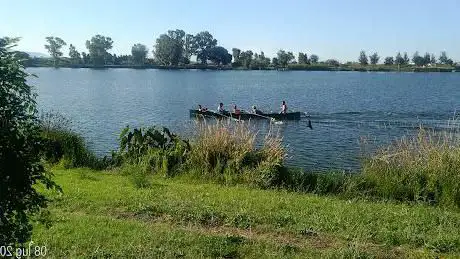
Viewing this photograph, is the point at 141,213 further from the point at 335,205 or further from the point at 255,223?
the point at 335,205

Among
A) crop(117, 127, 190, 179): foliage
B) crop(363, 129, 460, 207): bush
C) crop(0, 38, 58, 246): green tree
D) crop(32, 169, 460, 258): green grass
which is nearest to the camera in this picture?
crop(0, 38, 58, 246): green tree

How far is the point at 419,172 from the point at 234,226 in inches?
236

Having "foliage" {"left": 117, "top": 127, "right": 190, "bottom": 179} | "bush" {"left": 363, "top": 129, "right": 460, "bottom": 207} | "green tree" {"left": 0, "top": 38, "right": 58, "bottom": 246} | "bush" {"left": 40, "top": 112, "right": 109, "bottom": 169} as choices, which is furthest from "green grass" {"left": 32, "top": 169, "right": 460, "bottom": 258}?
"bush" {"left": 40, "top": 112, "right": 109, "bottom": 169}

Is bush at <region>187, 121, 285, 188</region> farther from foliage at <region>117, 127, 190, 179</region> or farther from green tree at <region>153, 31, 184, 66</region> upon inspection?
green tree at <region>153, 31, 184, 66</region>

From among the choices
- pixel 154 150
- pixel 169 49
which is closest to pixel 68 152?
pixel 154 150

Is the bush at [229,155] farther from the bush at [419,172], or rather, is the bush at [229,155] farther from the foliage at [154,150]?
the bush at [419,172]

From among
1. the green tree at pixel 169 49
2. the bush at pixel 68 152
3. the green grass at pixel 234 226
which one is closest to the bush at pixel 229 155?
the green grass at pixel 234 226

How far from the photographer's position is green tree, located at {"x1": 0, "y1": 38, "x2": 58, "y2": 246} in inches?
149

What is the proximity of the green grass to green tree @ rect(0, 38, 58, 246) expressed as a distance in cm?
206

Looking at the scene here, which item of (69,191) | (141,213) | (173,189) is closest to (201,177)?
(173,189)

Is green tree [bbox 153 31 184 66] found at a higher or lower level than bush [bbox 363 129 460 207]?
higher

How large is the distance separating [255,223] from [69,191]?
4190 millimetres

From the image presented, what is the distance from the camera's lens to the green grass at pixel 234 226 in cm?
632

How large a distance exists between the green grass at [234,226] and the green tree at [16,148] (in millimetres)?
2058
